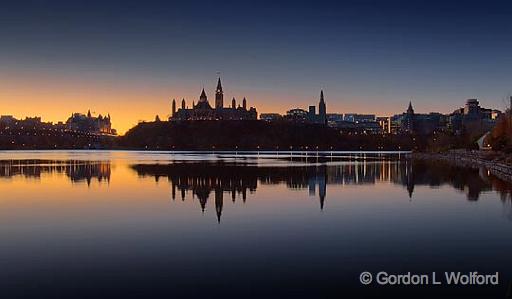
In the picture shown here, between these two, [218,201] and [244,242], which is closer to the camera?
[244,242]

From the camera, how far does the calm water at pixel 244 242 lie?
38.6 feet

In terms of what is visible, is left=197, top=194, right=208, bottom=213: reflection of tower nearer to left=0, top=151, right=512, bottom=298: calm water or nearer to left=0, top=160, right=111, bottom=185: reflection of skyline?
left=0, top=151, right=512, bottom=298: calm water

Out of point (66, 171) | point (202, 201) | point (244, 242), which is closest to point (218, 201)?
point (202, 201)

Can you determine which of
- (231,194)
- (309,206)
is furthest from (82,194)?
(309,206)

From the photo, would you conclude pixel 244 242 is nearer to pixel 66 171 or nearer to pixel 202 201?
pixel 202 201

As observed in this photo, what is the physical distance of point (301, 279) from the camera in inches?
484

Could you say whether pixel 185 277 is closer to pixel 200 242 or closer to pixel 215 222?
pixel 200 242

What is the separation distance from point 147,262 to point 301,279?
4063 mm

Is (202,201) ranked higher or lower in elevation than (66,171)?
lower

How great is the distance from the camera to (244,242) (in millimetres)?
16750

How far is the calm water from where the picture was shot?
11766mm

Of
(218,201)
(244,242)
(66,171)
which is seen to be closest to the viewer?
(244,242)

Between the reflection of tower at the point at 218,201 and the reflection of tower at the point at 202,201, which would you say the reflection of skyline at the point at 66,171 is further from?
the reflection of tower at the point at 202,201

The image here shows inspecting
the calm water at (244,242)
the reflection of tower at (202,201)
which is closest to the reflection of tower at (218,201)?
the calm water at (244,242)
